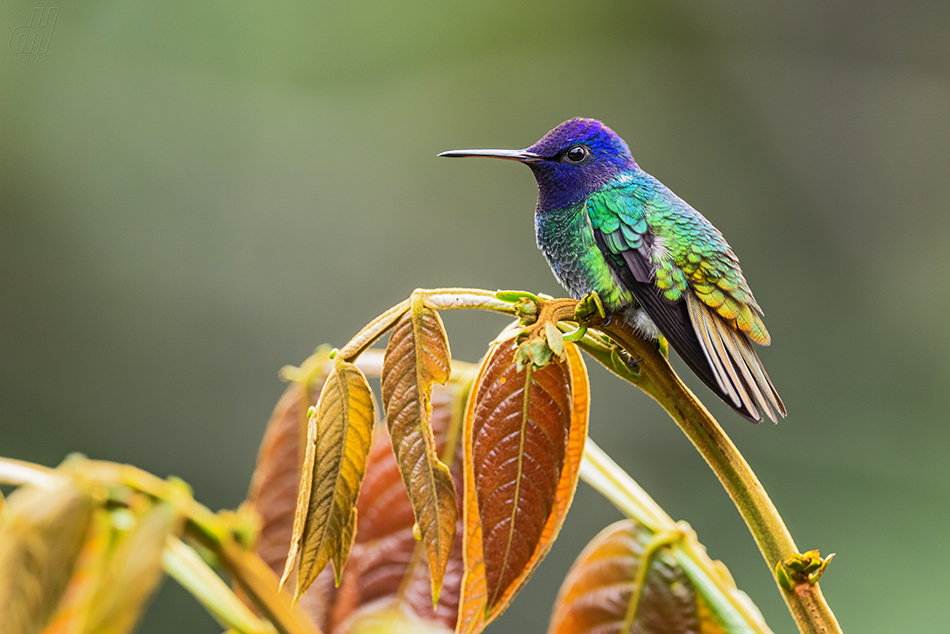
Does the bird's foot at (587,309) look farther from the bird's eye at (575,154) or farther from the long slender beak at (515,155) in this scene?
the bird's eye at (575,154)

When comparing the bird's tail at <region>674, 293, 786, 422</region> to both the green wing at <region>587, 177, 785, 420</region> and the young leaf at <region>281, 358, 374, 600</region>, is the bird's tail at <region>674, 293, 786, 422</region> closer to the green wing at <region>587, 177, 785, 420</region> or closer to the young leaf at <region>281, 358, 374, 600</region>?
the green wing at <region>587, 177, 785, 420</region>

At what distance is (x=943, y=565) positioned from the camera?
10.7 feet

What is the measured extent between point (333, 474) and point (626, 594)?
0.35 meters

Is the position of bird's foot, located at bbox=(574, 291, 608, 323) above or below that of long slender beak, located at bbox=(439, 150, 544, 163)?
below

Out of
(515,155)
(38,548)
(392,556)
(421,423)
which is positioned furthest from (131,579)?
(515,155)

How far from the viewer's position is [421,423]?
51cm

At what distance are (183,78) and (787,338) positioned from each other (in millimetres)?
4543

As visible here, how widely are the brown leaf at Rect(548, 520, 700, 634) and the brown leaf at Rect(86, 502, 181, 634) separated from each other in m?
0.37

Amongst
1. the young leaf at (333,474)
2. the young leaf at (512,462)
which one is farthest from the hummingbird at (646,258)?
the young leaf at (333,474)

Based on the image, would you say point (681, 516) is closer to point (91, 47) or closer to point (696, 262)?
point (696, 262)

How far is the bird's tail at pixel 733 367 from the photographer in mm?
591

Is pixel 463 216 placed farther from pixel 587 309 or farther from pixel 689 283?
pixel 587 309

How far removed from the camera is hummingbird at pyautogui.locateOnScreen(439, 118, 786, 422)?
0.67 m

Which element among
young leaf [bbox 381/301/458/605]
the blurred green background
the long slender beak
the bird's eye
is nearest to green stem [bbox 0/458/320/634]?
young leaf [bbox 381/301/458/605]
